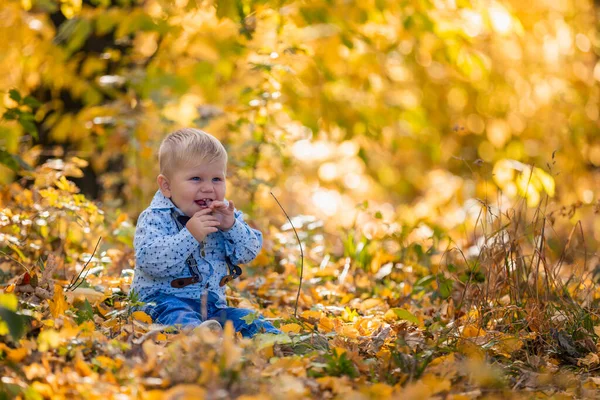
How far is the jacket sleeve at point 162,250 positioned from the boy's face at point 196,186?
0.61 ft

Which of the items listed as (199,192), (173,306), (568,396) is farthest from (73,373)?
(568,396)

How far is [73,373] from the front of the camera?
2248 millimetres

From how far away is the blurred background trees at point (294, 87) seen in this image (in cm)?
538

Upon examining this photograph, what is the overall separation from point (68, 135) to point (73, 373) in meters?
4.95

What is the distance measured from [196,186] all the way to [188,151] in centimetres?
17

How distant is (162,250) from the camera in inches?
128

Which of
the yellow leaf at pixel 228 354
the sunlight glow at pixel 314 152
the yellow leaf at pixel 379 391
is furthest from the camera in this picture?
the sunlight glow at pixel 314 152

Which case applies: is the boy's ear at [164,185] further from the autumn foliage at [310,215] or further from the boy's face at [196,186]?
the autumn foliage at [310,215]

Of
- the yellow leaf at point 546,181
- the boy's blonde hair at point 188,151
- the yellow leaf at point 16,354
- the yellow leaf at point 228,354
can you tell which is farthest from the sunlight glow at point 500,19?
the yellow leaf at point 16,354

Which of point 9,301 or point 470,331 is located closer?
point 9,301

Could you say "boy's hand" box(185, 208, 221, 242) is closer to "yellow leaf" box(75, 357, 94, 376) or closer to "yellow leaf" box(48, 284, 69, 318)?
"yellow leaf" box(48, 284, 69, 318)

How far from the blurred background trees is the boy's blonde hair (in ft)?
3.19

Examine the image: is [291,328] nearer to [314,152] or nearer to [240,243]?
[240,243]

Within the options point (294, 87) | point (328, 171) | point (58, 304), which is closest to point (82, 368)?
point (58, 304)
